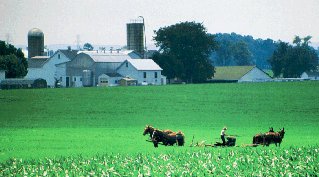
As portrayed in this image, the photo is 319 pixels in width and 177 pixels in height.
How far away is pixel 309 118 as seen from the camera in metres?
47.8

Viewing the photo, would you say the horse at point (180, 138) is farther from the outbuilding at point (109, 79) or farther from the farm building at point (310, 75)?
the outbuilding at point (109, 79)

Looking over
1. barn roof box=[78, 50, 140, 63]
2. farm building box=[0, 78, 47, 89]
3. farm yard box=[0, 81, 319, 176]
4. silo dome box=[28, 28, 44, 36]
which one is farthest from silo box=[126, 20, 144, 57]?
farm yard box=[0, 81, 319, 176]

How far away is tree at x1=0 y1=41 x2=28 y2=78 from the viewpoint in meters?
110

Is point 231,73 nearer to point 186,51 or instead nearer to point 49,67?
point 186,51

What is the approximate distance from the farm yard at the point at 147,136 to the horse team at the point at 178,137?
1.46 ft

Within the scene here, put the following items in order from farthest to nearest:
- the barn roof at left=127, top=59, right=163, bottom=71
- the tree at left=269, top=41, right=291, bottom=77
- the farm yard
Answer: the barn roof at left=127, top=59, right=163, bottom=71 → the tree at left=269, top=41, right=291, bottom=77 → the farm yard

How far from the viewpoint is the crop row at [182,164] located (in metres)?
20.5

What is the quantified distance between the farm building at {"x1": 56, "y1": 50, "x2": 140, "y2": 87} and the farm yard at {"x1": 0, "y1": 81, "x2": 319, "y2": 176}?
53.0 m

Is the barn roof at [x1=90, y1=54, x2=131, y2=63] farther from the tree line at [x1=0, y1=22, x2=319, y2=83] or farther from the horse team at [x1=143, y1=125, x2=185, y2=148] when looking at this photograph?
the horse team at [x1=143, y1=125, x2=185, y2=148]

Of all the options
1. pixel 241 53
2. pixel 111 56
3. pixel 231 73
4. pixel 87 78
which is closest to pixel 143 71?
pixel 87 78

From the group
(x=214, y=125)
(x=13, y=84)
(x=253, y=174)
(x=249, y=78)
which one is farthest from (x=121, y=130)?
(x=249, y=78)

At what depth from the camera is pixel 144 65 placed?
129250 mm

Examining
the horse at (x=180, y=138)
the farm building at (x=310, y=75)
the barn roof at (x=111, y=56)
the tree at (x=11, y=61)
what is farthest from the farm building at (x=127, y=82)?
the horse at (x=180, y=138)

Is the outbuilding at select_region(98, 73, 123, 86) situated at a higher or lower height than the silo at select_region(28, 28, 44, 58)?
lower
